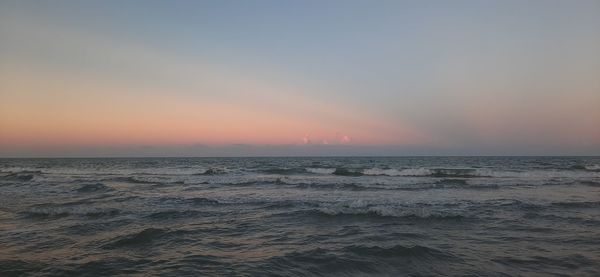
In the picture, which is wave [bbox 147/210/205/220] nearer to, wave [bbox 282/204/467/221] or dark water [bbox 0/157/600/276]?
Answer: dark water [bbox 0/157/600/276]

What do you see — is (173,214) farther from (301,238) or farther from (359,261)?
(359,261)

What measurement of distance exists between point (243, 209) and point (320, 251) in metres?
7.66

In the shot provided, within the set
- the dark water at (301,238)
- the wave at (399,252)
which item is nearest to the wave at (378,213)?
the dark water at (301,238)

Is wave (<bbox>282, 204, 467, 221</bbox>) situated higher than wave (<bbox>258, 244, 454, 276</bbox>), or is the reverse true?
wave (<bbox>282, 204, 467, 221</bbox>)

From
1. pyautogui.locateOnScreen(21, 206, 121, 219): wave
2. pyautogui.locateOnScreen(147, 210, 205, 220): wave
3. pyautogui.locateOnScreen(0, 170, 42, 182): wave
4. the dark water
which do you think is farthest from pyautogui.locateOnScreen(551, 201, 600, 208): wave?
pyautogui.locateOnScreen(0, 170, 42, 182): wave

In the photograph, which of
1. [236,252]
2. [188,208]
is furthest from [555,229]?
[188,208]

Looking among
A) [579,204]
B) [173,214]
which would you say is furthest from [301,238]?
[579,204]

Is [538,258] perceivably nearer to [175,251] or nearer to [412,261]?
[412,261]

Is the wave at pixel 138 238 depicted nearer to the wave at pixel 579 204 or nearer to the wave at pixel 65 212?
the wave at pixel 65 212

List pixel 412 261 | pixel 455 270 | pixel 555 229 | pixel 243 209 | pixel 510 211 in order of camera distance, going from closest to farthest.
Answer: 1. pixel 455 270
2. pixel 412 261
3. pixel 555 229
4. pixel 510 211
5. pixel 243 209

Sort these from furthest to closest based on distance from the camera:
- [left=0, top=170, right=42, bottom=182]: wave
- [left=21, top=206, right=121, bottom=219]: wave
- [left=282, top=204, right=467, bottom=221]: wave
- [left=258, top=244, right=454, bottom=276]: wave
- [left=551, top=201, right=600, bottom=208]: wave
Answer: [left=0, top=170, right=42, bottom=182]: wave < [left=551, top=201, right=600, bottom=208]: wave < [left=21, top=206, right=121, bottom=219]: wave < [left=282, top=204, right=467, bottom=221]: wave < [left=258, top=244, right=454, bottom=276]: wave

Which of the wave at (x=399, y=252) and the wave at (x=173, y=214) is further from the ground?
the wave at (x=399, y=252)

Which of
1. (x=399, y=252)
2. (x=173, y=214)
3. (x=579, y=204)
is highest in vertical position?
(x=579, y=204)

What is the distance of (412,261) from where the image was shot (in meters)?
8.34
